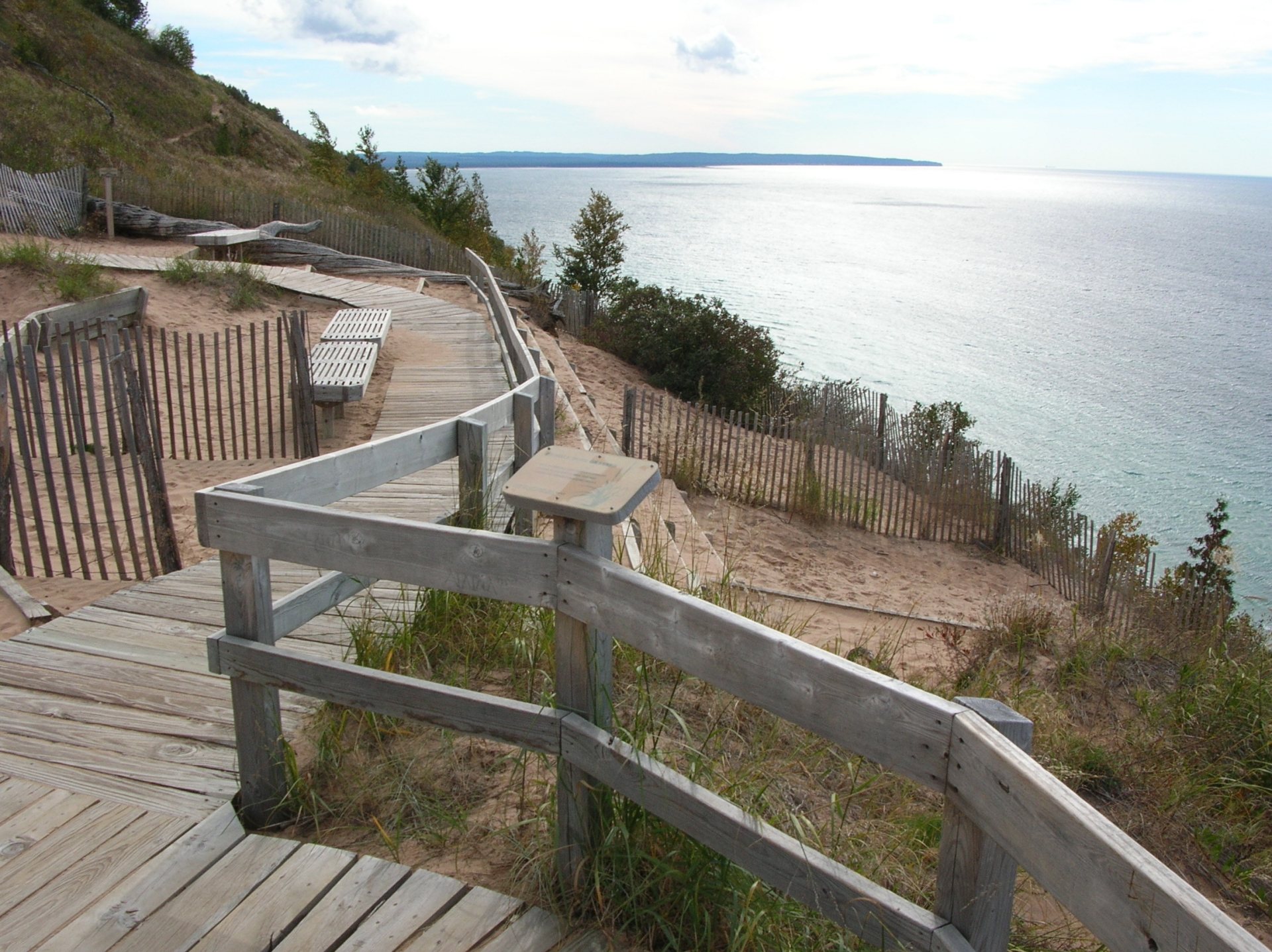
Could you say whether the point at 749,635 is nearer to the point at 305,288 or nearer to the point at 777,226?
the point at 305,288

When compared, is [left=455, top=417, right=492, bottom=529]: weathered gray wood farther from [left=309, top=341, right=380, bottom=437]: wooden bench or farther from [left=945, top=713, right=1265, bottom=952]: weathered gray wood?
[left=309, top=341, right=380, bottom=437]: wooden bench

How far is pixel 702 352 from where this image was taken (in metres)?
20.0

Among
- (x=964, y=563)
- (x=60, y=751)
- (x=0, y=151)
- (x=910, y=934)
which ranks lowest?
(x=964, y=563)

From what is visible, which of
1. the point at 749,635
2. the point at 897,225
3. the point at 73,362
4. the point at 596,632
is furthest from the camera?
the point at 897,225

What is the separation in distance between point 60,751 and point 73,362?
3.89 m

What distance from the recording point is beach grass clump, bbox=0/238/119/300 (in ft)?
38.4

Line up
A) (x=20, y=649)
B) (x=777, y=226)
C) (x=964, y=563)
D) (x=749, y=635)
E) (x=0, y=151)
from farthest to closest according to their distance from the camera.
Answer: (x=777, y=226)
(x=0, y=151)
(x=964, y=563)
(x=20, y=649)
(x=749, y=635)

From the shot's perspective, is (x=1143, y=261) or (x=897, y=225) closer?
(x=1143, y=261)

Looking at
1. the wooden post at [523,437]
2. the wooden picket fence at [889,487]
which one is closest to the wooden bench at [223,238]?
the wooden picket fence at [889,487]

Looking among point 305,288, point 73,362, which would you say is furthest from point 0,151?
point 73,362

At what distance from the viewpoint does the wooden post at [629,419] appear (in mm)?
11633

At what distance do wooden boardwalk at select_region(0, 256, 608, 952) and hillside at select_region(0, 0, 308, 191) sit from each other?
1974 cm

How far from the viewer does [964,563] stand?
12719 mm

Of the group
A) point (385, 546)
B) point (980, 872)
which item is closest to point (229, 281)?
point (385, 546)
